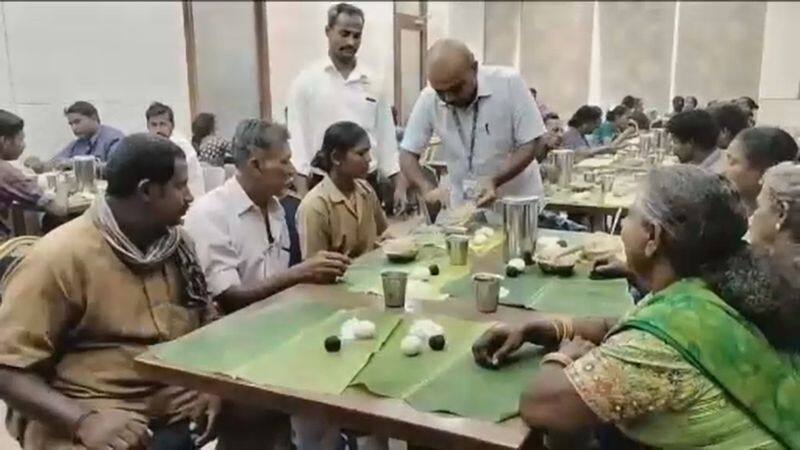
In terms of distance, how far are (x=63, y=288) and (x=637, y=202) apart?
1131 millimetres

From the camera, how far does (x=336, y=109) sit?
3.63 metres

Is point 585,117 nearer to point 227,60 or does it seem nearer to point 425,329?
point 227,60

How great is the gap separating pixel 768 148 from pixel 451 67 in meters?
1.14

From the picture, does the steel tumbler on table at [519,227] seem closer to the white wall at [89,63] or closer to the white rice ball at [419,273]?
the white rice ball at [419,273]

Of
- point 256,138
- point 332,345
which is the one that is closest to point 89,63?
point 256,138

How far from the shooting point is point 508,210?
2.25m

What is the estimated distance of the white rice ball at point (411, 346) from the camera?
5.00 ft

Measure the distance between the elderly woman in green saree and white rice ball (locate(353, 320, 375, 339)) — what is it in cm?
44

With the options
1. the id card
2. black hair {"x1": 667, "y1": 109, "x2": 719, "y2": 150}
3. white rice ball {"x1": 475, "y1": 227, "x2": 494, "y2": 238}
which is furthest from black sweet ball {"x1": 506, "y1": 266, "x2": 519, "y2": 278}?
black hair {"x1": 667, "y1": 109, "x2": 719, "y2": 150}

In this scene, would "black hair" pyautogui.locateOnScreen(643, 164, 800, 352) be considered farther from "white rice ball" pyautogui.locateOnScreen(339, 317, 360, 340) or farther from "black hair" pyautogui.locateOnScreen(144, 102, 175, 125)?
"black hair" pyautogui.locateOnScreen(144, 102, 175, 125)

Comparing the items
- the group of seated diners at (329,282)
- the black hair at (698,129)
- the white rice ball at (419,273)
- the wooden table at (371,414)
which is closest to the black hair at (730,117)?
the black hair at (698,129)

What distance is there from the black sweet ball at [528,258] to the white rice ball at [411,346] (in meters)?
0.77

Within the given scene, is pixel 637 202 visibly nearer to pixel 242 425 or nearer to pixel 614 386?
pixel 614 386

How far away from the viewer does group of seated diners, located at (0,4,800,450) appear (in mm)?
1159
